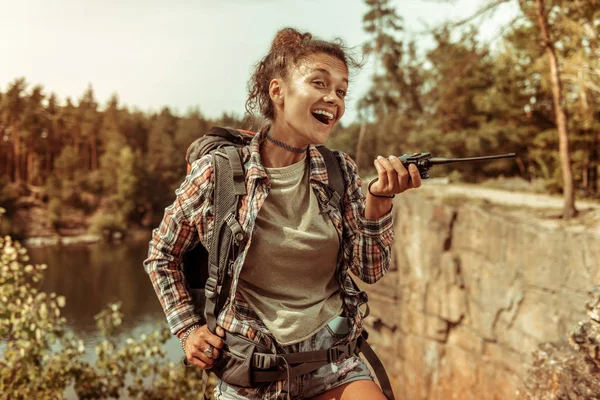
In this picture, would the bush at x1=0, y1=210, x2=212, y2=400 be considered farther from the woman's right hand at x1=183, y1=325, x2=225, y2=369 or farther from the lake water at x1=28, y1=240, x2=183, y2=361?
the lake water at x1=28, y1=240, x2=183, y2=361

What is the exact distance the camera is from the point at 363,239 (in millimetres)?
→ 1294

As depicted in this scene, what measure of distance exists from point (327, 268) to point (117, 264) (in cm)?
2051

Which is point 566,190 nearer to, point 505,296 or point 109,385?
point 505,296

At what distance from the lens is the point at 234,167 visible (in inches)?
49.4

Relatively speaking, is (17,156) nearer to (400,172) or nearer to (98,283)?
(98,283)

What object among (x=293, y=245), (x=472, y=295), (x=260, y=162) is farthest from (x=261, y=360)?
(x=472, y=295)

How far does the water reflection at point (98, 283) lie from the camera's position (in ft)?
51.3

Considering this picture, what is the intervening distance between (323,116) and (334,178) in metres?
0.16

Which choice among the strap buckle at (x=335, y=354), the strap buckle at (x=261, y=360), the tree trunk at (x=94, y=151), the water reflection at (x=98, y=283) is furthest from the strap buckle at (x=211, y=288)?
the tree trunk at (x=94, y=151)

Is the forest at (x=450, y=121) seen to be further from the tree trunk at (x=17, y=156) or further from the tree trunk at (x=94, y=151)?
the tree trunk at (x=94, y=151)

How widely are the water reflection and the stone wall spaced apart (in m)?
8.17

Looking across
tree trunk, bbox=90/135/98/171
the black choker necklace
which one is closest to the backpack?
the black choker necklace

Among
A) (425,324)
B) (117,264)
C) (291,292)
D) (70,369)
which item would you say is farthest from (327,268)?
(117,264)

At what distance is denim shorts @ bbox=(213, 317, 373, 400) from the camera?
4.10 feet
